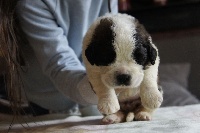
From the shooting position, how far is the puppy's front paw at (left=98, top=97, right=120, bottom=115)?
68 cm

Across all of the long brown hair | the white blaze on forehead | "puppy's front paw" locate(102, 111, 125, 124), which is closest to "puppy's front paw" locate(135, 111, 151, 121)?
"puppy's front paw" locate(102, 111, 125, 124)

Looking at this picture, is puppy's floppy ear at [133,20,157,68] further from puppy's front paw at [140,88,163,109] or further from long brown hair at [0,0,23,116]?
long brown hair at [0,0,23,116]

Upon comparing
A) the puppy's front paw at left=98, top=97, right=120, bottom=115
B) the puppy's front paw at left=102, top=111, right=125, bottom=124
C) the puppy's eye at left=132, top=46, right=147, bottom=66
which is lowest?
the puppy's front paw at left=102, top=111, right=125, bottom=124

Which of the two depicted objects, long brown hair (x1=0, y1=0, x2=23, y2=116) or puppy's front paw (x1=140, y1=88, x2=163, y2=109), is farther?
long brown hair (x1=0, y1=0, x2=23, y2=116)

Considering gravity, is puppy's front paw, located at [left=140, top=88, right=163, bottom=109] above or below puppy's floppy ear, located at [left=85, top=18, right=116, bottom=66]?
below

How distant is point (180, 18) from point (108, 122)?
116 centimetres

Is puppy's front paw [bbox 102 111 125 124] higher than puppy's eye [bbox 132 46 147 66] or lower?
lower

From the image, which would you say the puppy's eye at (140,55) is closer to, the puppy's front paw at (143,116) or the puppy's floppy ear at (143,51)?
the puppy's floppy ear at (143,51)

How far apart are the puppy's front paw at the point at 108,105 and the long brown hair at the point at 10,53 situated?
8.8 inches

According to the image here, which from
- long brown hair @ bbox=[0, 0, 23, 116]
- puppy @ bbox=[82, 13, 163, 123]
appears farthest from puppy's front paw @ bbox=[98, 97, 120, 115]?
long brown hair @ bbox=[0, 0, 23, 116]

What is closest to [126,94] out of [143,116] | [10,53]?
[143,116]

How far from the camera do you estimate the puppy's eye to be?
66 centimetres

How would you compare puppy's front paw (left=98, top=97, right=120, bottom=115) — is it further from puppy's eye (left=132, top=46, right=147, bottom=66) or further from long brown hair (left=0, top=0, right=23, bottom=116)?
long brown hair (left=0, top=0, right=23, bottom=116)

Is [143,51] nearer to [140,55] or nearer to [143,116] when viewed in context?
[140,55]
